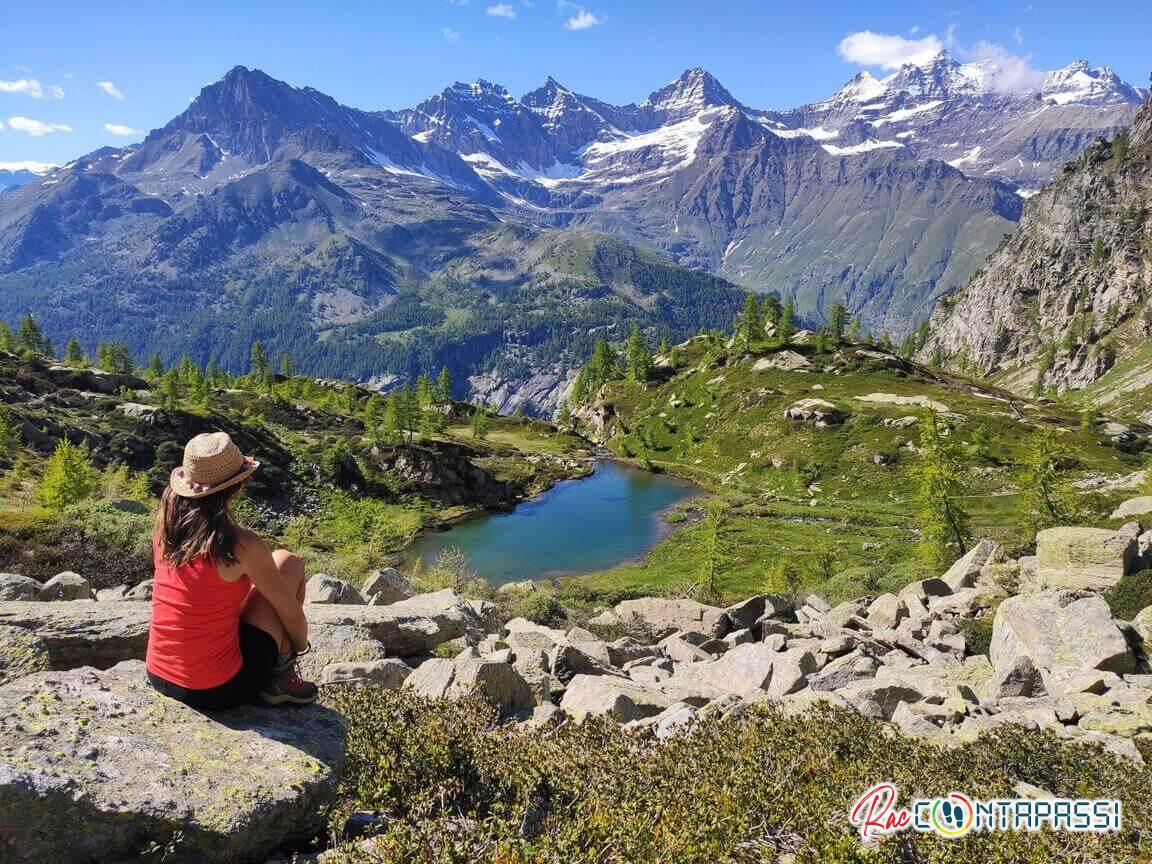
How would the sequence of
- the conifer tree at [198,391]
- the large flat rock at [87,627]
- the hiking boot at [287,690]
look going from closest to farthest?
the hiking boot at [287,690], the large flat rock at [87,627], the conifer tree at [198,391]

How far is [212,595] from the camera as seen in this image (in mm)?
7043

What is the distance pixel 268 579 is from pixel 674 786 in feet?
18.7

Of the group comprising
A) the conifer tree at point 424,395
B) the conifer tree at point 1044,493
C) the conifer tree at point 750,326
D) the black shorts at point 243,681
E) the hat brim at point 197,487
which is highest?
the conifer tree at point 750,326

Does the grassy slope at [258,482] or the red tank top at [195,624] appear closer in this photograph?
the red tank top at [195,624]

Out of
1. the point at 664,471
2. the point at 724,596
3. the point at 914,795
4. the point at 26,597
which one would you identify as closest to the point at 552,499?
the point at 664,471

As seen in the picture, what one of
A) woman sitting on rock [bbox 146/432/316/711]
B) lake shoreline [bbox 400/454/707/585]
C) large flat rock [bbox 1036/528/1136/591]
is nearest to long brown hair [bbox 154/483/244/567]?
woman sitting on rock [bbox 146/432/316/711]

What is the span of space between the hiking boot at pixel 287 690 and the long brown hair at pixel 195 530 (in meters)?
1.96

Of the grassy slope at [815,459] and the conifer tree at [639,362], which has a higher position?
the conifer tree at [639,362]

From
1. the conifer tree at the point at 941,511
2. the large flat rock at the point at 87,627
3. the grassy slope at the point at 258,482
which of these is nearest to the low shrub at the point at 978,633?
the large flat rock at the point at 87,627

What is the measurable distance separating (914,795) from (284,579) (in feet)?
28.7

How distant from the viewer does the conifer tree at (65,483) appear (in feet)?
131

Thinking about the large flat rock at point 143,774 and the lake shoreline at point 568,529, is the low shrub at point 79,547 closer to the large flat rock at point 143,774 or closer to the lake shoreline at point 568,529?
the large flat rock at point 143,774

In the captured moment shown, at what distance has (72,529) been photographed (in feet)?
76.2

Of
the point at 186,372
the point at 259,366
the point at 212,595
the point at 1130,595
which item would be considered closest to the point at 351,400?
the point at 259,366
